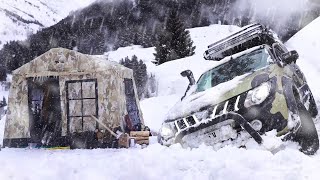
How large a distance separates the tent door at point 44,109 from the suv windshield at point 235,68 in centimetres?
543

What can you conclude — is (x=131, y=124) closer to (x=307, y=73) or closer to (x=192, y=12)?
(x=307, y=73)

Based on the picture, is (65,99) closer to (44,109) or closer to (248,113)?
(44,109)

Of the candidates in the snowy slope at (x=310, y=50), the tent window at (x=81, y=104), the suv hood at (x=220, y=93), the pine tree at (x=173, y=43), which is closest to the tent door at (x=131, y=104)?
the tent window at (x=81, y=104)

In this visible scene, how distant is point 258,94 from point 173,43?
3487cm

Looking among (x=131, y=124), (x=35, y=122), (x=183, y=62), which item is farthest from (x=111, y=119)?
A: (x=183, y=62)

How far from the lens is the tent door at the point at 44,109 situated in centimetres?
1184

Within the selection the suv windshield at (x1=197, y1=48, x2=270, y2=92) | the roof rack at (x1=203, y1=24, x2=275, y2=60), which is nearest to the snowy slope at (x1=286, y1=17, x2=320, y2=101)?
the roof rack at (x1=203, y1=24, x2=275, y2=60)

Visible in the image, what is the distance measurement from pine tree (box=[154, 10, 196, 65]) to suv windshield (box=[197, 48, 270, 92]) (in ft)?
100.0

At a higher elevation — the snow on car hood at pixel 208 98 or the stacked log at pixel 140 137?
the snow on car hood at pixel 208 98

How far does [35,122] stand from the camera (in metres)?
12.1

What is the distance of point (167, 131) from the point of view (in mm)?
6340

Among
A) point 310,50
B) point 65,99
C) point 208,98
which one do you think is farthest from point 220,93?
point 310,50

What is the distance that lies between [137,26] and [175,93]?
43103 millimetres

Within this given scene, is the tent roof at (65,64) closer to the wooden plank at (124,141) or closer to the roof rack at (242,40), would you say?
the wooden plank at (124,141)
